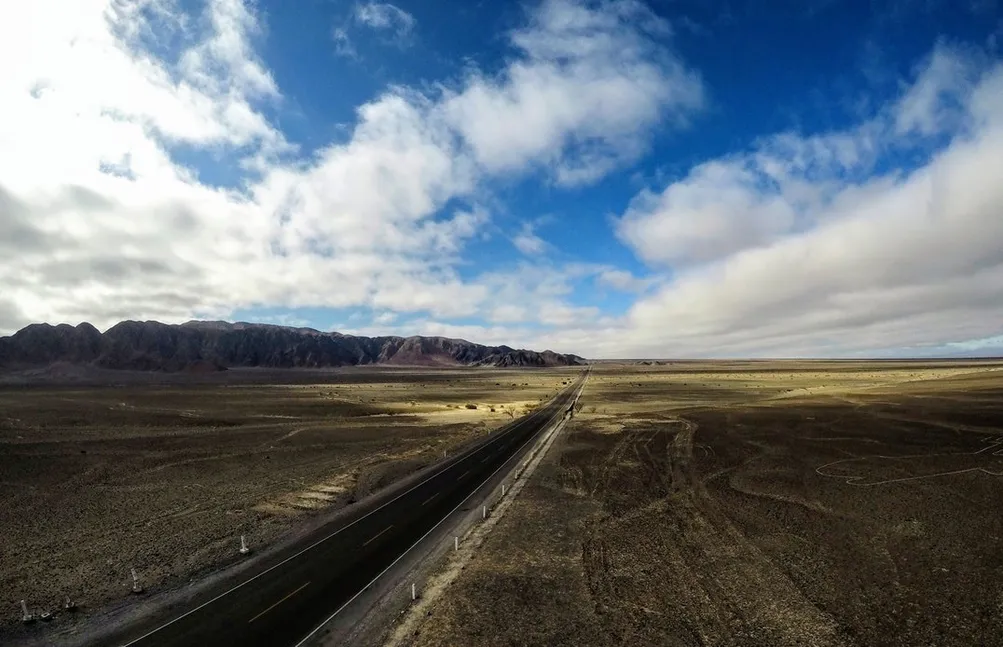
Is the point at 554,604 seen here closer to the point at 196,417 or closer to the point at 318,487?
the point at 318,487

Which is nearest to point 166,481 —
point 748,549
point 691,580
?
point 691,580

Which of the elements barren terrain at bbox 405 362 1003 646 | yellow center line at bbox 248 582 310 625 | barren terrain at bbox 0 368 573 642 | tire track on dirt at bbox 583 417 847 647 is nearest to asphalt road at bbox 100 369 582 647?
yellow center line at bbox 248 582 310 625

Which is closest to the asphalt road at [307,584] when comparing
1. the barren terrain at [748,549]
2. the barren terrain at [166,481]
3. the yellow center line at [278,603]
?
the yellow center line at [278,603]

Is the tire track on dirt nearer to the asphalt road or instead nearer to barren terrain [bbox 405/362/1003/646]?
barren terrain [bbox 405/362/1003/646]

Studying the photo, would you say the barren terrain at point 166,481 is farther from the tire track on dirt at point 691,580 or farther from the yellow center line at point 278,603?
the tire track on dirt at point 691,580

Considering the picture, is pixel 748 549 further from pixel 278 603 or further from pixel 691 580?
pixel 278 603

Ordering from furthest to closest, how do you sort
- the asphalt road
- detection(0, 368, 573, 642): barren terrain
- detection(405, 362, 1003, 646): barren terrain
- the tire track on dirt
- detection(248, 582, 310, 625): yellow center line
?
detection(0, 368, 573, 642): barren terrain, detection(248, 582, 310, 625): yellow center line, detection(405, 362, 1003, 646): barren terrain, the asphalt road, the tire track on dirt

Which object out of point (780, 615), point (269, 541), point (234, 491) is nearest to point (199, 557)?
point (269, 541)
